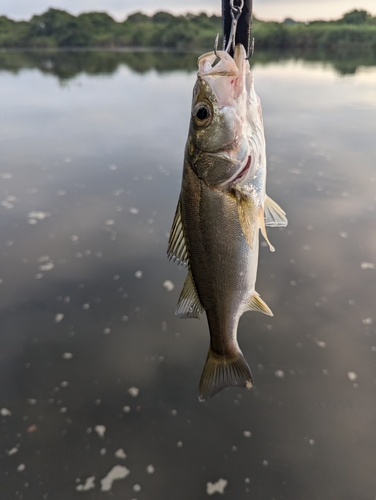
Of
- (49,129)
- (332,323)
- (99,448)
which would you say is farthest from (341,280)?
(49,129)

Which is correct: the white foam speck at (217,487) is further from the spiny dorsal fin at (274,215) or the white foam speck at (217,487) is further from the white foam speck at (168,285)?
the white foam speck at (168,285)

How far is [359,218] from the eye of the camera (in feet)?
19.8

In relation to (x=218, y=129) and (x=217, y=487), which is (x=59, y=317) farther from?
(x=218, y=129)

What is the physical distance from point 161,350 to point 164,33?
68.4m

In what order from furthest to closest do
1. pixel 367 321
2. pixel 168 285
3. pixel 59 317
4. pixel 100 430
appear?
1. pixel 168 285
2. pixel 59 317
3. pixel 367 321
4. pixel 100 430

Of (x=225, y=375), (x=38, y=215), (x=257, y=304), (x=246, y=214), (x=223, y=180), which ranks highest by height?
(x=223, y=180)

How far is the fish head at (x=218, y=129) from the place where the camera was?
1.66 meters

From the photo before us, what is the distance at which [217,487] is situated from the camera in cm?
272

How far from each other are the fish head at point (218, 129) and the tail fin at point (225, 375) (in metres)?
1.00

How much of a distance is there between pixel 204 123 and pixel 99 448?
8.80 ft

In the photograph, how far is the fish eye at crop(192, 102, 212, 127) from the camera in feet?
5.61

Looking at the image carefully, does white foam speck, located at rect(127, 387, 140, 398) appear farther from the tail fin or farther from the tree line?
the tree line

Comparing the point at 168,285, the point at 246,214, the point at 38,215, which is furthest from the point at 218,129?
the point at 38,215

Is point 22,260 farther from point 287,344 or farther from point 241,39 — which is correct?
point 241,39
